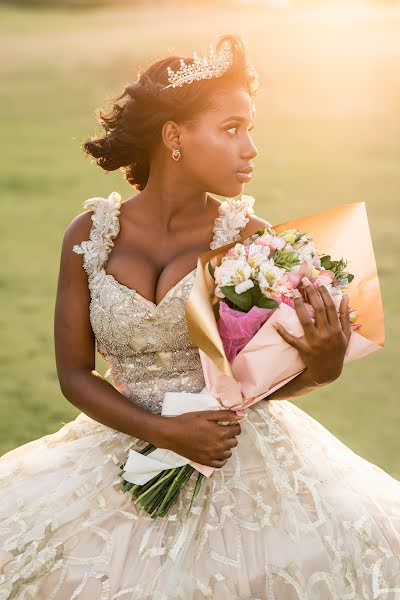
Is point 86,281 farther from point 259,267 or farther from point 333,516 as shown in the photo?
point 333,516

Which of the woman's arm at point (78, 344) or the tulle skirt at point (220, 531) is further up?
the woman's arm at point (78, 344)

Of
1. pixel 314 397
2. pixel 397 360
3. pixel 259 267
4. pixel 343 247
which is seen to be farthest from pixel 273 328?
pixel 397 360

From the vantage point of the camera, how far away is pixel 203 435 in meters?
3.01

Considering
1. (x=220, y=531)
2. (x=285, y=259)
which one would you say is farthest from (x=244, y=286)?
(x=220, y=531)

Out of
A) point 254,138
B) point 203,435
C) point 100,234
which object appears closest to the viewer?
point 203,435

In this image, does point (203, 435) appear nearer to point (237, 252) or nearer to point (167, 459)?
point (167, 459)

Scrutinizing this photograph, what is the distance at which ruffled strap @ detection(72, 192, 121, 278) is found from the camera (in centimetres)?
341

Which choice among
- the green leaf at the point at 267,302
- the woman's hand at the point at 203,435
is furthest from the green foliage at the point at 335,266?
the woman's hand at the point at 203,435

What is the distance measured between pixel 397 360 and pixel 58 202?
226 inches

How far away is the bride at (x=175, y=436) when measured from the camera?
291cm

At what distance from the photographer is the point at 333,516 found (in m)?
3.01

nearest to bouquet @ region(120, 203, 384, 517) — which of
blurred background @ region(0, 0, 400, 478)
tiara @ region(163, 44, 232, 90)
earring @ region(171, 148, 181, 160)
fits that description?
earring @ region(171, 148, 181, 160)

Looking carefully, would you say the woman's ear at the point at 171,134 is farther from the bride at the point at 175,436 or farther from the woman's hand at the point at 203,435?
the woman's hand at the point at 203,435

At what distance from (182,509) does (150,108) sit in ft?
4.00
